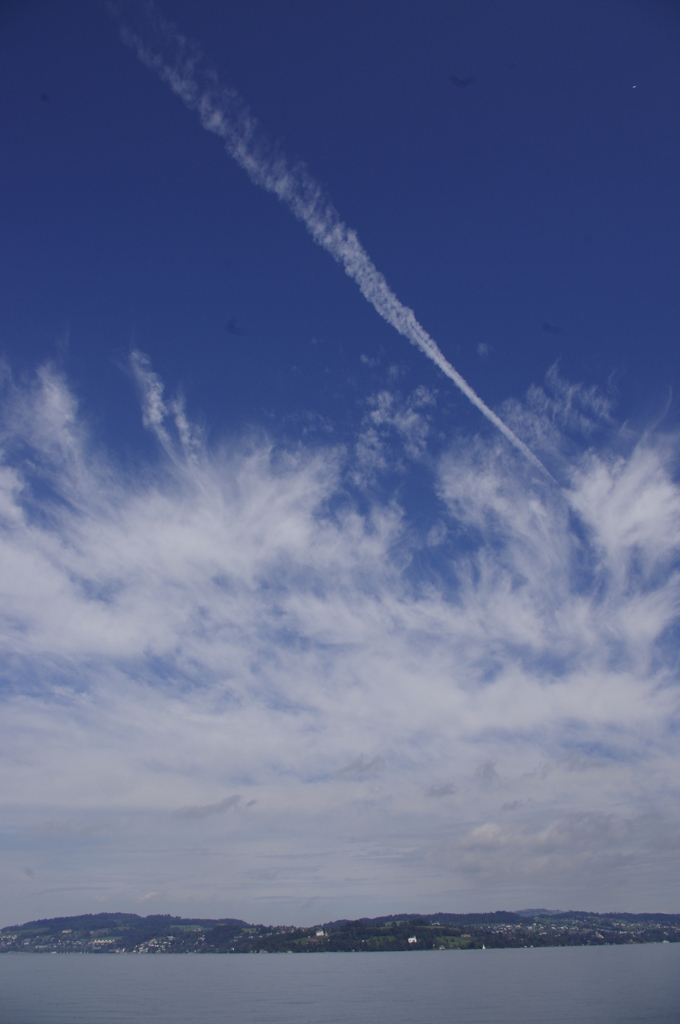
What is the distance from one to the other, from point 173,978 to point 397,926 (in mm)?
98267

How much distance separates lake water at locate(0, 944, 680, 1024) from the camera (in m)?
59.8

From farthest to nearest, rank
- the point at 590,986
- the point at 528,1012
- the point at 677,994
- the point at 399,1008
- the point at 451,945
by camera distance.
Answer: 1. the point at 451,945
2. the point at 590,986
3. the point at 677,994
4. the point at 399,1008
5. the point at 528,1012

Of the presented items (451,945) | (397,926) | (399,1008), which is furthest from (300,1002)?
(397,926)

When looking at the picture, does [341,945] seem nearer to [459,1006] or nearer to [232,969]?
[232,969]

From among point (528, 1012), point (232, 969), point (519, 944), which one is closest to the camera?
point (528, 1012)

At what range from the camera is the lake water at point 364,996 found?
2354 inches

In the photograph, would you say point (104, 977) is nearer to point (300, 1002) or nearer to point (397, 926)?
point (300, 1002)

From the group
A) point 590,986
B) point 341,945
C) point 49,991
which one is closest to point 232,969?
point 341,945

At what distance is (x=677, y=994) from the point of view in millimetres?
73062

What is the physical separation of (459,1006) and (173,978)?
271 ft

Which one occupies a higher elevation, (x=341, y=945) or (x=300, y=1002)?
(x=300, y=1002)

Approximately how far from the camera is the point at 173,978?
120m

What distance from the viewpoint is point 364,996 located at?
77188mm

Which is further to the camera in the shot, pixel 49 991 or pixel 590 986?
pixel 49 991
